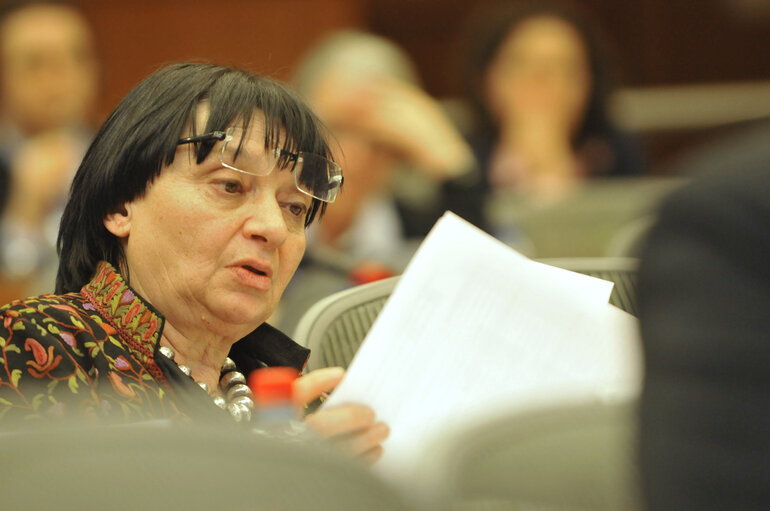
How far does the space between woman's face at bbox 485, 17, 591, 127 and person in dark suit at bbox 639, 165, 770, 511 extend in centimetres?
285

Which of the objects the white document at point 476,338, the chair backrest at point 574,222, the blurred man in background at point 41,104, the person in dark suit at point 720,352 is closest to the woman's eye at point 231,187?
the white document at point 476,338

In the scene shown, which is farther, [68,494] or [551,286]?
[551,286]

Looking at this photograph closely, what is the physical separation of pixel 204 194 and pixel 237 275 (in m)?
0.12

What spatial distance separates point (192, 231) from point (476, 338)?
0.42m

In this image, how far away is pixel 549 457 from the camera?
0.85 metres

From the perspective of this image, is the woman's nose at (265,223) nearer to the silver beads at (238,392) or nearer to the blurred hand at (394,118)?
the silver beads at (238,392)

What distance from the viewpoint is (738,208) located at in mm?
574

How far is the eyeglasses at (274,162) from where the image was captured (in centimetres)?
141

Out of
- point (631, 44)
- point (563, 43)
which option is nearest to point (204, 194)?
point (563, 43)

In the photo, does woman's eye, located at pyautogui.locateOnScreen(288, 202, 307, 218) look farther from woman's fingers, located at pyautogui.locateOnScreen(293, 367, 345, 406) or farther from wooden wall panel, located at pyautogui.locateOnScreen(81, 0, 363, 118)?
wooden wall panel, located at pyautogui.locateOnScreen(81, 0, 363, 118)

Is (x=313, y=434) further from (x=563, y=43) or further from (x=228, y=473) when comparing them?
(x=563, y=43)

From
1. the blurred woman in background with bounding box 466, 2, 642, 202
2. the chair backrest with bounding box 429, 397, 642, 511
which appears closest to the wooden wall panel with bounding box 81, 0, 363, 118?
the blurred woman in background with bounding box 466, 2, 642, 202

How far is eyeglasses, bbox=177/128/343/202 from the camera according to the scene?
141 centimetres

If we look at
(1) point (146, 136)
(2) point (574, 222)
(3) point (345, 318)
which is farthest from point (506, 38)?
(1) point (146, 136)
